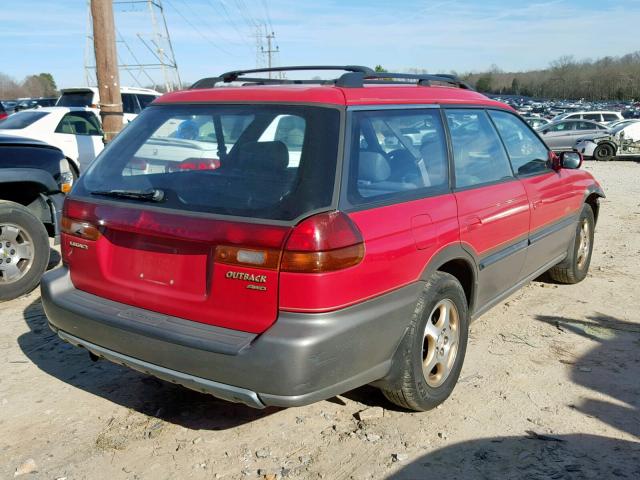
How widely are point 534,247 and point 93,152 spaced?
9.06 m

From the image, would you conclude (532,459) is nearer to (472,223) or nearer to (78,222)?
(472,223)

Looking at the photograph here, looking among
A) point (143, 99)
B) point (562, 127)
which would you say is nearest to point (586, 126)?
point (562, 127)

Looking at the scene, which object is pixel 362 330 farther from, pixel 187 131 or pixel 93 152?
pixel 93 152

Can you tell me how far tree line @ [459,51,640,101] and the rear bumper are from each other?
8379cm

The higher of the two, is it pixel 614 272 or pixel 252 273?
pixel 252 273

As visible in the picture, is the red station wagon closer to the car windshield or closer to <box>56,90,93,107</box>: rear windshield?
the car windshield

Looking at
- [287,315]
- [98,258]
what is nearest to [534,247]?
[287,315]

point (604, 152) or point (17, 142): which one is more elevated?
point (17, 142)

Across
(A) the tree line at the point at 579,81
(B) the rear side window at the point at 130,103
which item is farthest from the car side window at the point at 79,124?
(A) the tree line at the point at 579,81

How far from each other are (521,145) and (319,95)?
232cm

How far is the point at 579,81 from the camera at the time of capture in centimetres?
10244

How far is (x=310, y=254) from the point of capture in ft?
8.73

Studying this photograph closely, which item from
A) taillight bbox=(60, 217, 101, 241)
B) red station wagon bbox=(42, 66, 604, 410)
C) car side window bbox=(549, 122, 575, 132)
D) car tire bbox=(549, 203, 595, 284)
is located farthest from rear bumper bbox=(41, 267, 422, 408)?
car side window bbox=(549, 122, 575, 132)

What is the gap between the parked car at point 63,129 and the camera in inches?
439
